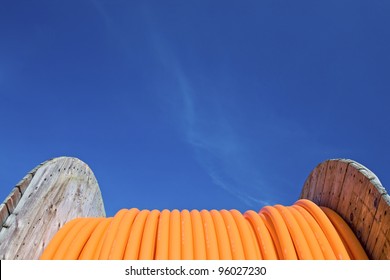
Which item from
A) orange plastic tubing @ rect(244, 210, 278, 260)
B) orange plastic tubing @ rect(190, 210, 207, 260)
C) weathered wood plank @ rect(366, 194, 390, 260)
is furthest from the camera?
orange plastic tubing @ rect(244, 210, 278, 260)

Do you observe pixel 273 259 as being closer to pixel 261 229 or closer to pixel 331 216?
pixel 261 229

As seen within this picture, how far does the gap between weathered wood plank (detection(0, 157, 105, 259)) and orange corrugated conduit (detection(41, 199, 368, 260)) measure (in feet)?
0.53

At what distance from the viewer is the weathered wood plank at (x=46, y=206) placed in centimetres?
257

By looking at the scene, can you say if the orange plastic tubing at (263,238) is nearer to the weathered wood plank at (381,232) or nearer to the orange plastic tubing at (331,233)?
the orange plastic tubing at (331,233)

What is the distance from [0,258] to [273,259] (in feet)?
5.71

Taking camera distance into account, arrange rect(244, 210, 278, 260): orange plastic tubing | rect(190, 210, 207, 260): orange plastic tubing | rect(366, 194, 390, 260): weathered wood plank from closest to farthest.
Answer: rect(366, 194, 390, 260): weathered wood plank → rect(190, 210, 207, 260): orange plastic tubing → rect(244, 210, 278, 260): orange plastic tubing

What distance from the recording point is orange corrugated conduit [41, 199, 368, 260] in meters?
2.60

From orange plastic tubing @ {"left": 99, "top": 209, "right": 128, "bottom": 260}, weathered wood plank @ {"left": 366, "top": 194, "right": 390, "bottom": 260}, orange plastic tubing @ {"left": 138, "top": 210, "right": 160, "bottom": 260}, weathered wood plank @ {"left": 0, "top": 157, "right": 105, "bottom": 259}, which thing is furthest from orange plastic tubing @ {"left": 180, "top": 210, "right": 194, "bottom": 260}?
weathered wood plank @ {"left": 366, "top": 194, "right": 390, "bottom": 260}

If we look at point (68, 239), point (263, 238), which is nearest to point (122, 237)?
point (68, 239)

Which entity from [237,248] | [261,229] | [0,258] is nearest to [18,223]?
[0,258]

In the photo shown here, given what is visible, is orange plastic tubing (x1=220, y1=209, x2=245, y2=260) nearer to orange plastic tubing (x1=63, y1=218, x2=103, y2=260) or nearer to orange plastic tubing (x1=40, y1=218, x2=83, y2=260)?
orange plastic tubing (x1=63, y1=218, x2=103, y2=260)

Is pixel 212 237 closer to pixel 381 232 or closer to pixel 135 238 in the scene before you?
pixel 135 238

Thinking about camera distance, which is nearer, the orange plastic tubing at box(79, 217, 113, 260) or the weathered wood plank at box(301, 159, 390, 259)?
the weathered wood plank at box(301, 159, 390, 259)
